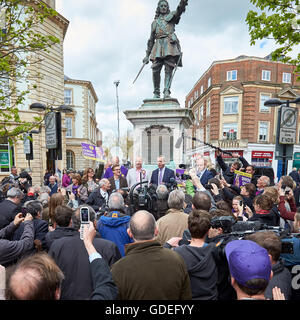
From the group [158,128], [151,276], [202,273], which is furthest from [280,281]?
[158,128]

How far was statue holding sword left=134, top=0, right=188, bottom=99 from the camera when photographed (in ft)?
22.9

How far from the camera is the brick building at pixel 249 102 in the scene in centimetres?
2681

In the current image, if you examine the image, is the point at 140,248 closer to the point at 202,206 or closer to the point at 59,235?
the point at 59,235

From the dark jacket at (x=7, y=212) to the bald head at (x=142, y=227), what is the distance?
251cm

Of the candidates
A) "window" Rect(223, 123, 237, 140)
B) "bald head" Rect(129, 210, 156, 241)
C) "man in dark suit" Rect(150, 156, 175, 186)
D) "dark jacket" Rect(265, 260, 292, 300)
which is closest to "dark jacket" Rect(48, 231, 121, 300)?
"bald head" Rect(129, 210, 156, 241)

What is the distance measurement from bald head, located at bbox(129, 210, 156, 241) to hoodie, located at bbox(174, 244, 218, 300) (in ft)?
1.34

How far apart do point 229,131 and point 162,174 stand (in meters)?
24.9

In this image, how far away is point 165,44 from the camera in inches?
280

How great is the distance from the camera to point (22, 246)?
248cm

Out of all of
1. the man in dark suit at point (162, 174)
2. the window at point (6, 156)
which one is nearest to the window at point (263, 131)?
the man in dark suit at point (162, 174)

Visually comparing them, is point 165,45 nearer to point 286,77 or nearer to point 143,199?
point 143,199

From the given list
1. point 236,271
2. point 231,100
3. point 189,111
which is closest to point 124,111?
point 189,111

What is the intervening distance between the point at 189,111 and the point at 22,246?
6.02m

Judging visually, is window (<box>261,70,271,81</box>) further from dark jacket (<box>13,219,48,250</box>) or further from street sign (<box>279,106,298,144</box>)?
dark jacket (<box>13,219,48,250</box>)
